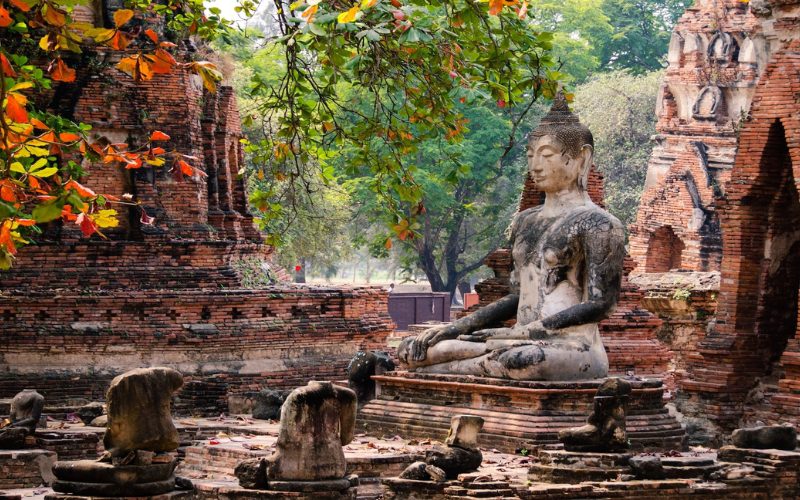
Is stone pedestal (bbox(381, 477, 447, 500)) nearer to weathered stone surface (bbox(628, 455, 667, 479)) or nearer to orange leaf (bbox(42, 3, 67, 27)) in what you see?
weathered stone surface (bbox(628, 455, 667, 479))

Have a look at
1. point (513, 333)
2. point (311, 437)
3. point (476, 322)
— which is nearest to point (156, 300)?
point (476, 322)

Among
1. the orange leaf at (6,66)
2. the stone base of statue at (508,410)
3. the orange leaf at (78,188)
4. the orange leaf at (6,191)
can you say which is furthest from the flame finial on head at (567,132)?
the orange leaf at (6,66)

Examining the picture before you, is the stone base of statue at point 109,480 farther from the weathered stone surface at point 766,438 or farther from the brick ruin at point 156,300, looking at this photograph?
the brick ruin at point 156,300

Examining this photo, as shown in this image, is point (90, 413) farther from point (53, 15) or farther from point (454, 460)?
point (53, 15)

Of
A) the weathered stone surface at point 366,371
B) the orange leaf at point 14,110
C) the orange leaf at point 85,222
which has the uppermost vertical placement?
the orange leaf at point 14,110

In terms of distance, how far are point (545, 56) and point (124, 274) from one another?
688 centimetres

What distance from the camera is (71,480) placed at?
10305 mm

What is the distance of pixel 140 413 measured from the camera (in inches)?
407

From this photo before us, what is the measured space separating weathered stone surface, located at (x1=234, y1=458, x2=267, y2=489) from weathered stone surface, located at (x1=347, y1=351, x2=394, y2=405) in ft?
14.2

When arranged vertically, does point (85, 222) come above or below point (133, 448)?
above

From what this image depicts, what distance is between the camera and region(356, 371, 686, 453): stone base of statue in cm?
1299

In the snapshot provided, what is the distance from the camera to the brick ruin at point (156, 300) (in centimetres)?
1878

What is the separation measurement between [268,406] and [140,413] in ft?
19.1

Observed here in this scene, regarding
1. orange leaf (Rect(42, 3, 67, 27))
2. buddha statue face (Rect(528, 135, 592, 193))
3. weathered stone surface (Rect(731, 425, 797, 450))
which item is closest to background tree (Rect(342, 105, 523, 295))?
buddha statue face (Rect(528, 135, 592, 193))
